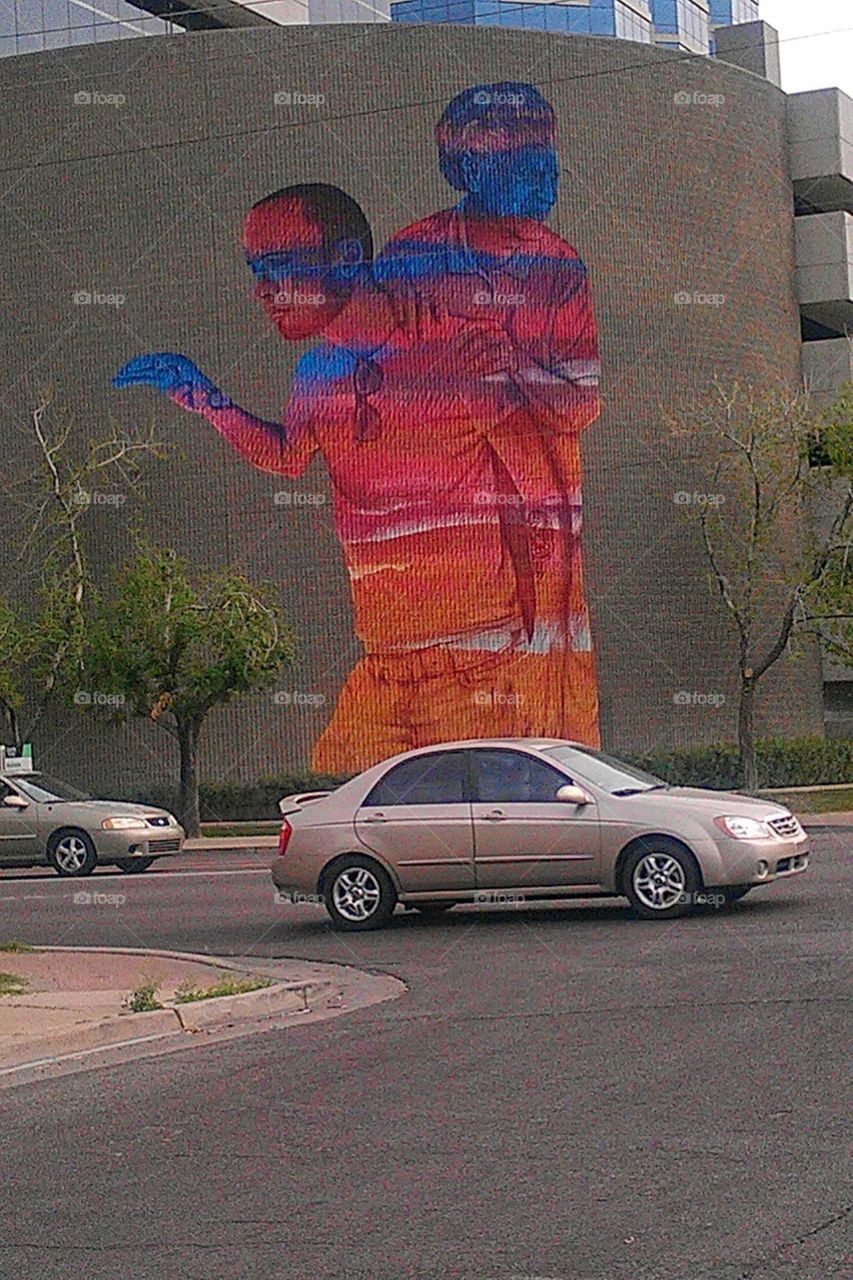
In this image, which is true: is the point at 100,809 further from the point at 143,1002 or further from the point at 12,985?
the point at 143,1002

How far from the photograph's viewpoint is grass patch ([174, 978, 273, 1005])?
12188mm

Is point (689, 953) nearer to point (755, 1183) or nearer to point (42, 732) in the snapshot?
point (755, 1183)

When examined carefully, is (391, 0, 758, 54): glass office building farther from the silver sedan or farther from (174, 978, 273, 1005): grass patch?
(174, 978, 273, 1005): grass patch

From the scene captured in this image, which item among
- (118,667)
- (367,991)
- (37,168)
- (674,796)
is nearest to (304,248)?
(37,168)

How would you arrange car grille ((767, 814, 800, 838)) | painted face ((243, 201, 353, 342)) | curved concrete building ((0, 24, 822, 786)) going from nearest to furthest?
1. car grille ((767, 814, 800, 838))
2. curved concrete building ((0, 24, 822, 786))
3. painted face ((243, 201, 353, 342))

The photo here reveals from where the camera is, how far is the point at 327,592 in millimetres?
40219

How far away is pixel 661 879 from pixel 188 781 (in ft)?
68.3

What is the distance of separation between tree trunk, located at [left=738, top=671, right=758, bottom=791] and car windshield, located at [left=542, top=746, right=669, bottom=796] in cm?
2141

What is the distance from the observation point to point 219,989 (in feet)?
41.0

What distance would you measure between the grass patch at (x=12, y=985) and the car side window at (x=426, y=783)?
3.73 m

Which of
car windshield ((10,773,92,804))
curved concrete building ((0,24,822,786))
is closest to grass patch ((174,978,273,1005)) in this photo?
car windshield ((10,773,92,804))

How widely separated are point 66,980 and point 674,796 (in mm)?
5247

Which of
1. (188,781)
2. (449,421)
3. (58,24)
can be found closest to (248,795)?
(188,781)

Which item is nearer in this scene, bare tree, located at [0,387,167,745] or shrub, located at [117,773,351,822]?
shrub, located at [117,773,351,822]
